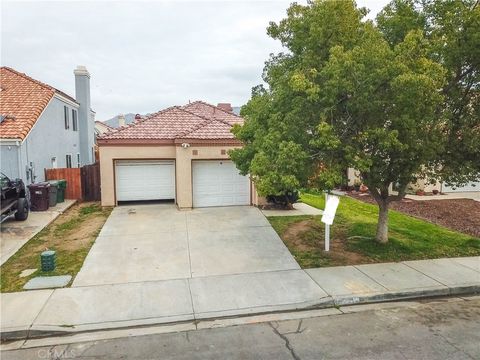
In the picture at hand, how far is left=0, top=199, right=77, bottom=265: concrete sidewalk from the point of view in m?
10.5

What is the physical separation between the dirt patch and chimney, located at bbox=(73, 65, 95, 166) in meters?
17.3

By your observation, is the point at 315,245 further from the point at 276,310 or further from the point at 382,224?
the point at 276,310

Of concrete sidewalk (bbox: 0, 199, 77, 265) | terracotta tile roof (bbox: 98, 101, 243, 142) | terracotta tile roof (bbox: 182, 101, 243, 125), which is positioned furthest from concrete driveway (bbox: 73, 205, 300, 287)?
terracotta tile roof (bbox: 182, 101, 243, 125)

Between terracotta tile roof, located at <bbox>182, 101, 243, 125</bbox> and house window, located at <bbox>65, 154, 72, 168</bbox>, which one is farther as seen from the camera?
house window, located at <bbox>65, 154, 72, 168</bbox>

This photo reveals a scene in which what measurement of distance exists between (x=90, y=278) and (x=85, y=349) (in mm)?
2873

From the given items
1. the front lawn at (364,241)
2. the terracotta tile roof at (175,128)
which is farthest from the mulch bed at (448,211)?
the terracotta tile roof at (175,128)

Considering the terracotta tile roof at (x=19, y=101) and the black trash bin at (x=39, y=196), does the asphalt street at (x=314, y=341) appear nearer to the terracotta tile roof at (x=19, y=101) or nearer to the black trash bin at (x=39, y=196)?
the black trash bin at (x=39, y=196)

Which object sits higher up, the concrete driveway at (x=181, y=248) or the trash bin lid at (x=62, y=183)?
the trash bin lid at (x=62, y=183)

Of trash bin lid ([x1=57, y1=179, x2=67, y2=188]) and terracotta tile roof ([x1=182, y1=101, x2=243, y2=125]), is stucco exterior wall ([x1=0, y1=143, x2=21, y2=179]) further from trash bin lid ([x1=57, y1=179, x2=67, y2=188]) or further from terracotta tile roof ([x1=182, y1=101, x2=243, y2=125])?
terracotta tile roof ([x1=182, y1=101, x2=243, y2=125])

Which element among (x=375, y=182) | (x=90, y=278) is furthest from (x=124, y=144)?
(x=375, y=182)

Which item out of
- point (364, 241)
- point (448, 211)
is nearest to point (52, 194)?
point (364, 241)

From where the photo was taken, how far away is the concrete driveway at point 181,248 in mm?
8969

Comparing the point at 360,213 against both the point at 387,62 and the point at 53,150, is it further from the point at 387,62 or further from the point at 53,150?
the point at 53,150

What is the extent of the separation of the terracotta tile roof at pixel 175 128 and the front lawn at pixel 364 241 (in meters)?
4.92
